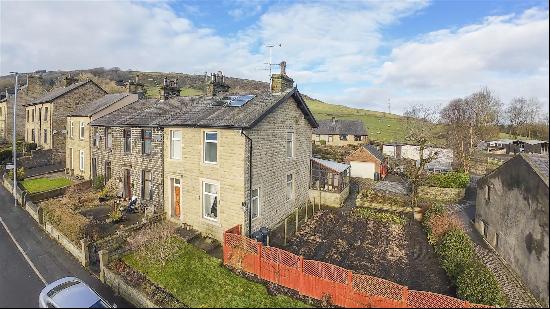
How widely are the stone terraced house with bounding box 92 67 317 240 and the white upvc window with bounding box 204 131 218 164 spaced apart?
57mm

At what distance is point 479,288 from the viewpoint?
41.0 feet

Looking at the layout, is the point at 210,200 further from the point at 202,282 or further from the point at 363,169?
the point at 363,169

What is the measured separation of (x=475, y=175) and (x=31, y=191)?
162 feet

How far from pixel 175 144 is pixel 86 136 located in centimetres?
1472

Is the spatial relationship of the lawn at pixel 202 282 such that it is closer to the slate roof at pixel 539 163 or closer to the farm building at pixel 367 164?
the slate roof at pixel 539 163

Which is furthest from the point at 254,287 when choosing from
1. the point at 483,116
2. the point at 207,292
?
the point at 483,116

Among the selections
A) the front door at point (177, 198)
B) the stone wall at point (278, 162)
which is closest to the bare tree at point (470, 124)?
the stone wall at point (278, 162)

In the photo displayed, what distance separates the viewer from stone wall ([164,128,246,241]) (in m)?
17.9

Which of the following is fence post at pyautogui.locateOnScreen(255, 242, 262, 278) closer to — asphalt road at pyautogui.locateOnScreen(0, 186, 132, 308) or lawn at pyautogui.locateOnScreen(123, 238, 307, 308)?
lawn at pyautogui.locateOnScreen(123, 238, 307, 308)

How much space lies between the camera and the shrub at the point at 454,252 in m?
14.8

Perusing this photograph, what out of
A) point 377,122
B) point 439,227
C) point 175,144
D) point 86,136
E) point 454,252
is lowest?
point 454,252

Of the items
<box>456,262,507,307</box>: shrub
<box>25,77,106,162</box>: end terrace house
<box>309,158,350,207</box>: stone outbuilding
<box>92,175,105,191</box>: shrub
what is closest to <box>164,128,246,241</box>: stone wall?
<box>92,175,105,191</box>: shrub

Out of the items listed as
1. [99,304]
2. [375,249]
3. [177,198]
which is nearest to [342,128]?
[375,249]

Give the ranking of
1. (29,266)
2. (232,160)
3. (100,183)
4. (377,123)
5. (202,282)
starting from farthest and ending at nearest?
(377,123) < (100,183) < (232,160) < (29,266) < (202,282)
